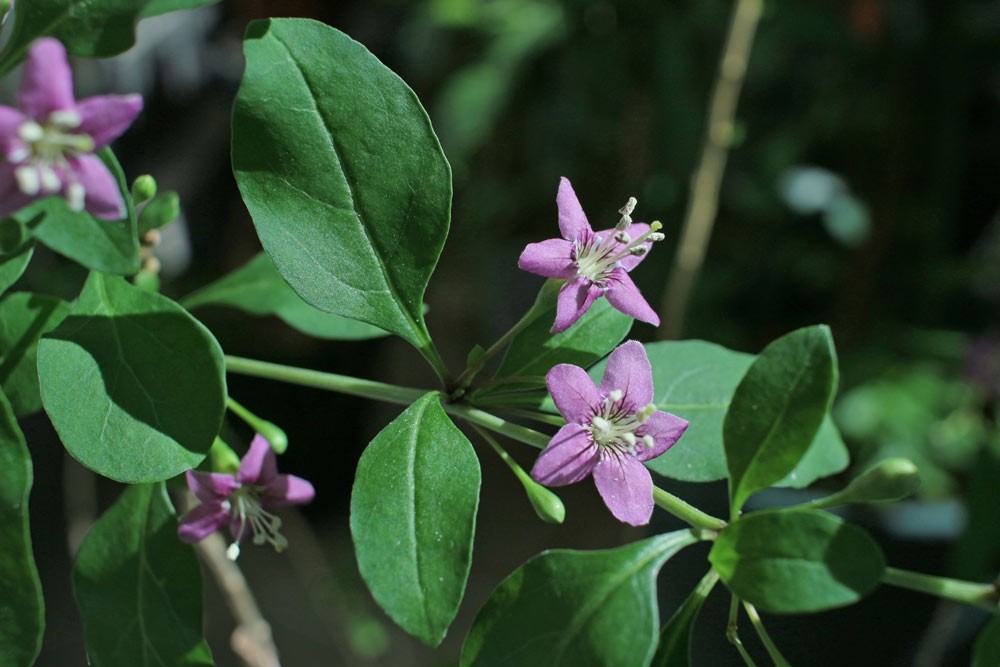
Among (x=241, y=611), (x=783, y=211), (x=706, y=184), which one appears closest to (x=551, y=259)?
(x=241, y=611)

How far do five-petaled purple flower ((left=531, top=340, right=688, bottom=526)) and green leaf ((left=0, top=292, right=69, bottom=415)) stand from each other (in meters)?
0.36

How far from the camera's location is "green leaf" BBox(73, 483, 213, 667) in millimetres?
718

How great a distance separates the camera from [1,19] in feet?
1.94

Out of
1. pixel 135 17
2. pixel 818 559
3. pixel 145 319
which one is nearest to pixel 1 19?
pixel 135 17

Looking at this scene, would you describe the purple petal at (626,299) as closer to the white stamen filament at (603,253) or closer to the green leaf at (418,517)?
the white stamen filament at (603,253)

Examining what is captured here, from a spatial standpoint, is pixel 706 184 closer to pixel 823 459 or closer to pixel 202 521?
pixel 823 459

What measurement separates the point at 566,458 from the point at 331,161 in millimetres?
248

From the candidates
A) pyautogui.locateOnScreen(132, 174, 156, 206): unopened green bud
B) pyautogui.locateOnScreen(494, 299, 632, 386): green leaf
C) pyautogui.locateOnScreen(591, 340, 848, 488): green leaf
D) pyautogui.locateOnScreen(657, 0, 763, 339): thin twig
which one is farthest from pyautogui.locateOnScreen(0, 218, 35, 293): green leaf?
pyautogui.locateOnScreen(657, 0, 763, 339): thin twig

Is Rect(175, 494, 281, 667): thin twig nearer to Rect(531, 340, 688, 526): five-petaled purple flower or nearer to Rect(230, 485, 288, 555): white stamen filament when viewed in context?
Rect(230, 485, 288, 555): white stamen filament

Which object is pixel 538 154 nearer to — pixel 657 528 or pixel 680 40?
pixel 680 40

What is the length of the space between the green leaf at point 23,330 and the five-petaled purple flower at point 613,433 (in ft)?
1.19

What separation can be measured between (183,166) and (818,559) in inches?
113

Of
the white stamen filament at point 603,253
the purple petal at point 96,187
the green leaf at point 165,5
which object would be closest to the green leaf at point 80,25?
the green leaf at point 165,5

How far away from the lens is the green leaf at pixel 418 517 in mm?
563
